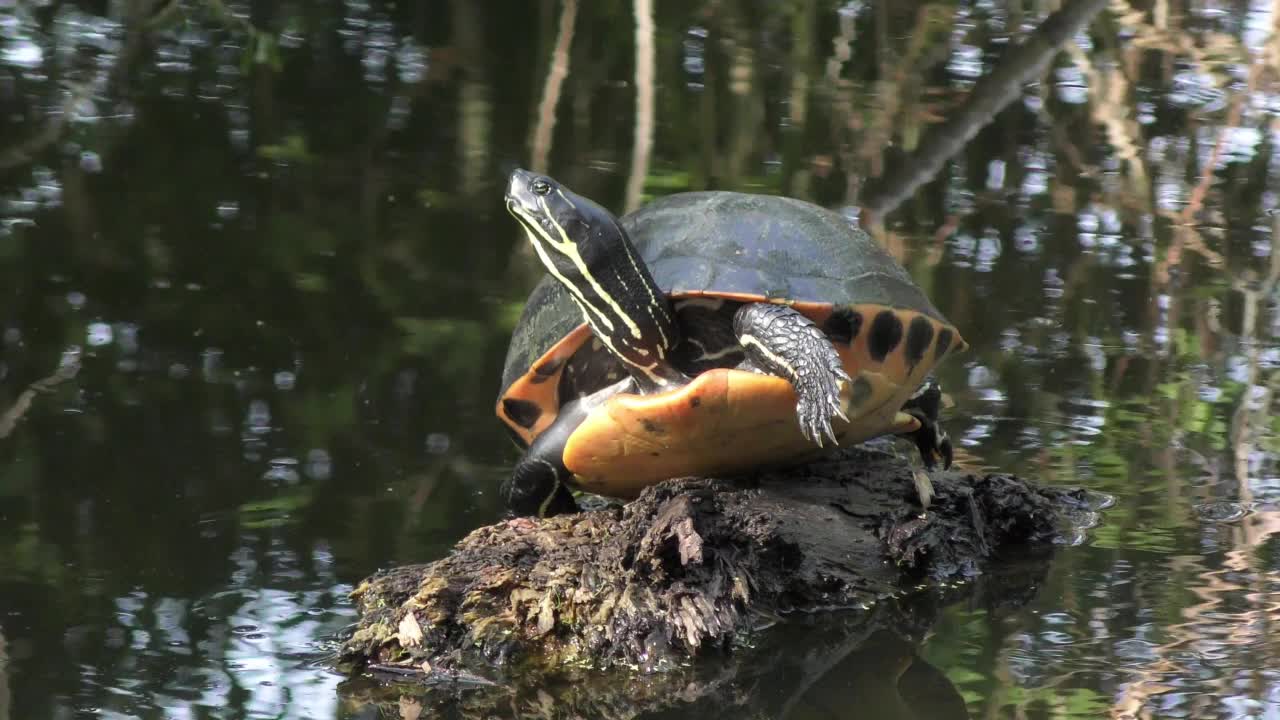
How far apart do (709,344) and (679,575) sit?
740 mm

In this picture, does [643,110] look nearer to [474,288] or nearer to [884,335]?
[474,288]

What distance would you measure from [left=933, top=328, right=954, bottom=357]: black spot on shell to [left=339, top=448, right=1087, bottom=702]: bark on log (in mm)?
288

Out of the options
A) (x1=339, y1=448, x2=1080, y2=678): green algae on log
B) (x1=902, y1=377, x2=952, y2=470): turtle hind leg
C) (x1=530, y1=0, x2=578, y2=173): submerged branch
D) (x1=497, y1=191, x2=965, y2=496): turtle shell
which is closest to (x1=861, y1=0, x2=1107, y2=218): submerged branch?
(x1=530, y1=0, x2=578, y2=173): submerged branch

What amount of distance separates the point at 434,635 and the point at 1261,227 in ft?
14.8

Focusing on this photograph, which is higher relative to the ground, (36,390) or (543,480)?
(543,480)

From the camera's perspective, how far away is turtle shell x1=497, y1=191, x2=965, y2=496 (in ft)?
11.6

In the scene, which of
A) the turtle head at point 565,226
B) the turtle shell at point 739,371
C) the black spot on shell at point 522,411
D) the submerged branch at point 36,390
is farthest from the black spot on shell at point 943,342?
the submerged branch at point 36,390

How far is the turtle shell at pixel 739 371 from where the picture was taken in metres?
3.53

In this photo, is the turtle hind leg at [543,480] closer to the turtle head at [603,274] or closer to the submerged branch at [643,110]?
the turtle head at [603,274]

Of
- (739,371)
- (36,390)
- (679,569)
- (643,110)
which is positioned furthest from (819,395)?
(643,110)

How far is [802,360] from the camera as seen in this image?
3.45m

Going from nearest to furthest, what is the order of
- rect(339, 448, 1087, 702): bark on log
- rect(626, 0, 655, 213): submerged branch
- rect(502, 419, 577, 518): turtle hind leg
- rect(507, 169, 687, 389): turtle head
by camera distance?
rect(339, 448, 1087, 702): bark on log, rect(507, 169, 687, 389): turtle head, rect(502, 419, 577, 518): turtle hind leg, rect(626, 0, 655, 213): submerged branch

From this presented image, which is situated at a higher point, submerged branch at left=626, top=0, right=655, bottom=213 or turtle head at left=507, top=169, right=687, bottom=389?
turtle head at left=507, top=169, right=687, bottom=389

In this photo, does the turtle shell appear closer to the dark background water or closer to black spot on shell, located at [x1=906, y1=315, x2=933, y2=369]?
black spot on shell, located at [x1=906, y1=315, x2=933, y2=369]
